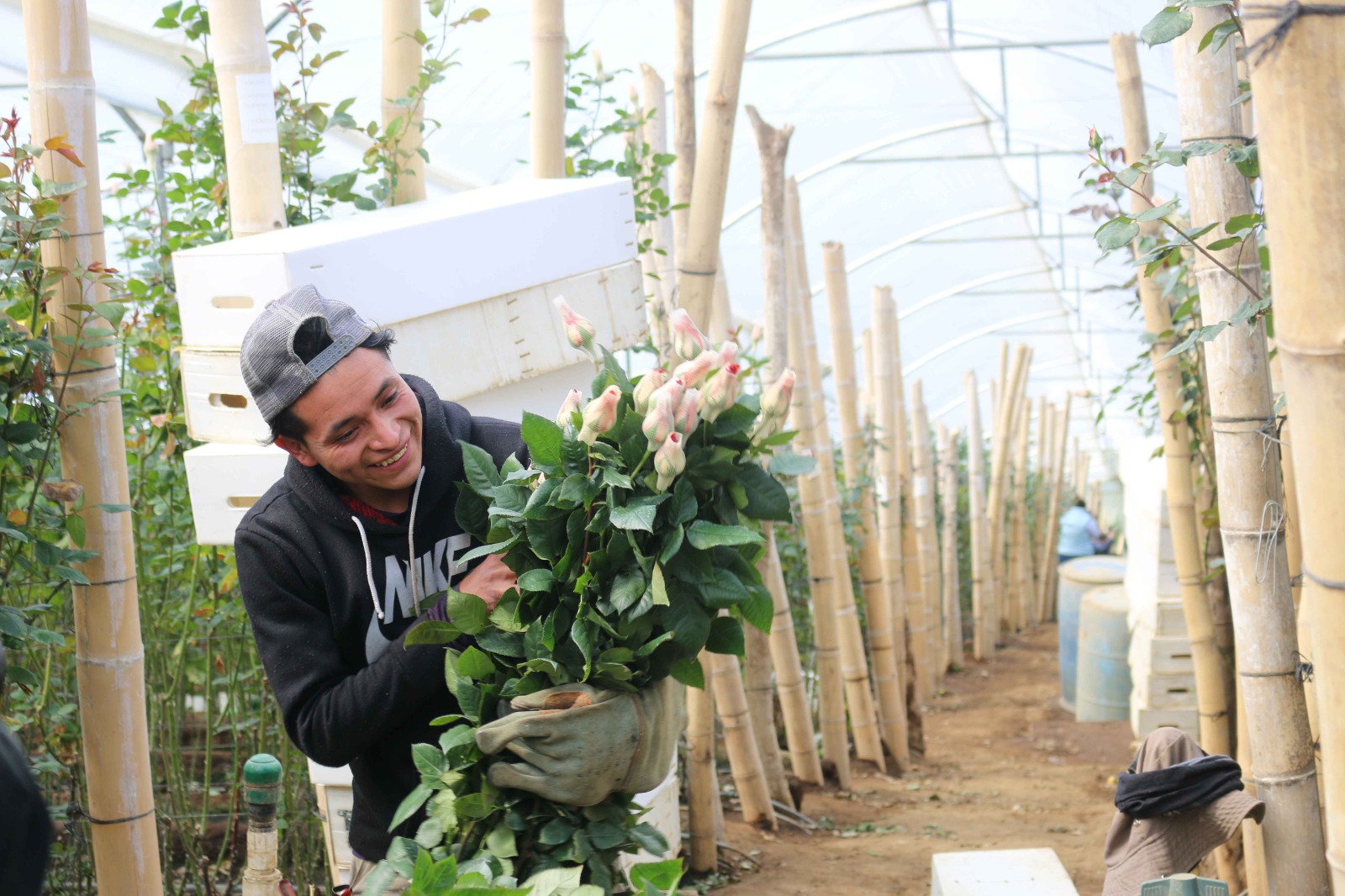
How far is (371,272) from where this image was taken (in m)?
2.01

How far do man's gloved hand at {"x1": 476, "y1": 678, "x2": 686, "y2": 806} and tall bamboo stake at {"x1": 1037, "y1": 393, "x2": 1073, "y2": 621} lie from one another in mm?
10941

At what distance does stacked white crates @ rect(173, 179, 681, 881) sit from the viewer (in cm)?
199

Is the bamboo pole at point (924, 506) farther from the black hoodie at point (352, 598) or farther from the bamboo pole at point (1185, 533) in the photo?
the black hoodie at point (352, 598)

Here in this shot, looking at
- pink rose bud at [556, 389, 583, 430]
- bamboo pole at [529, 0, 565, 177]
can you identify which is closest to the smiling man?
pink rose bud at [556, 389, 583, 430]

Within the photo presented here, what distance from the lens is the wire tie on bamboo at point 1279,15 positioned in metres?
0.98

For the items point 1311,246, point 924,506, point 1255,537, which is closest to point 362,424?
point 1311,246

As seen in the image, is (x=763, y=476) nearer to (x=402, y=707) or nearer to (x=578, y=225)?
(x=402, y=707)

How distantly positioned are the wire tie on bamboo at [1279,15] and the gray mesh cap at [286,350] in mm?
1019

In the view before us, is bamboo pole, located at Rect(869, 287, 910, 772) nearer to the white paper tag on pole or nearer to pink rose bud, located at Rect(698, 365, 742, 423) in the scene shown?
the white paper tag on pole

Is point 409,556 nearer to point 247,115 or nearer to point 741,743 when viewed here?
point 247,115

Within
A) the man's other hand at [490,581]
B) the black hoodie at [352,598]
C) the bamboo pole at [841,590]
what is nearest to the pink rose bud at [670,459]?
the man's other hand at [490,581]

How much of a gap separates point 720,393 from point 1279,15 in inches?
24.4

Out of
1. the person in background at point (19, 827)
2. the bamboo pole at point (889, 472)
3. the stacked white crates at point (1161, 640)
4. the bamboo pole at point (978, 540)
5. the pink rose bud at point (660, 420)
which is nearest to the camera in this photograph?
the person in background at point (19, 827)

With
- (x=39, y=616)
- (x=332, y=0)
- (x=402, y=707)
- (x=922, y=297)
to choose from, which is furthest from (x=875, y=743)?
(x=922, y=297)
